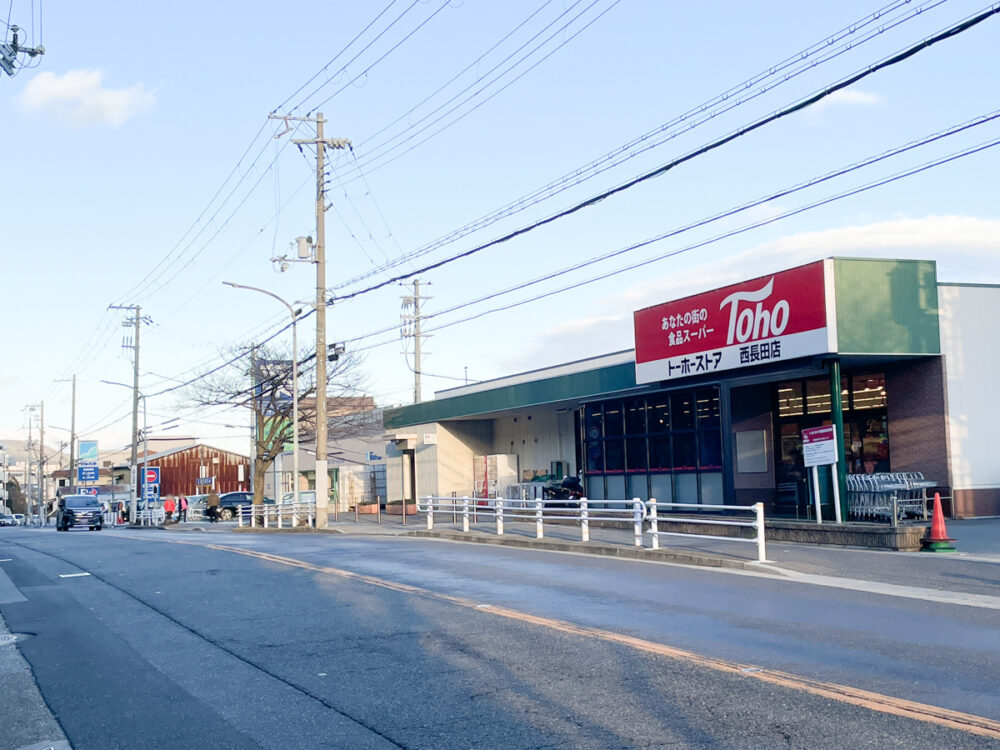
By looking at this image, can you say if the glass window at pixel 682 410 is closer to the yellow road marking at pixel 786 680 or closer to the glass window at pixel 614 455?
the glass window at pixel 614 455

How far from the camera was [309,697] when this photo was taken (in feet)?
25.0

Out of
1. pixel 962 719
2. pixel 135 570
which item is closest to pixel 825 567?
pixel 962 719

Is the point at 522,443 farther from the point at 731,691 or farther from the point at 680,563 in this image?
the point at 731,691

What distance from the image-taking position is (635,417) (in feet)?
102

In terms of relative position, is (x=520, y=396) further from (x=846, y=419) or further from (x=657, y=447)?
(x=846, y=419)

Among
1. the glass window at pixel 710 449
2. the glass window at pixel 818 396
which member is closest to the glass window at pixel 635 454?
the glass window at pixel 710 449

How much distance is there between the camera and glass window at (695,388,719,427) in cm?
2786

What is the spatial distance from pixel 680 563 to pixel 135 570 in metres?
9.74

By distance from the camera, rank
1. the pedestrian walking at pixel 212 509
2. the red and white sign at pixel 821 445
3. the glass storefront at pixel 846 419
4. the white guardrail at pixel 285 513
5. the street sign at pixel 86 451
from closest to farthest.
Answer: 1. the red and white sign at pixel 821 445
2. the glass storefront at pixel 846 419
3. the white guardrail at pixel 285 513
4. the pedestrian walking at pixel 212 509
5. the street sign at pixel 86 451

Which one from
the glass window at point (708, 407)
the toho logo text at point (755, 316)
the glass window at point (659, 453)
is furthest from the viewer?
the glass window at point (659, 453)

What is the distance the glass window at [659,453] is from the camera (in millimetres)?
29609

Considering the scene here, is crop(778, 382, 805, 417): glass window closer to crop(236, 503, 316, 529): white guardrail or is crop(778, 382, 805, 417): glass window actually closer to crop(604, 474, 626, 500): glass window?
crop(604, 474, 626, 500): glass window

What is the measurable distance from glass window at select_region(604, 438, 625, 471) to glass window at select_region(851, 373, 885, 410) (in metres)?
7.74

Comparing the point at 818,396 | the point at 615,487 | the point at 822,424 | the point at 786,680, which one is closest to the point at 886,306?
the point at 822,424
